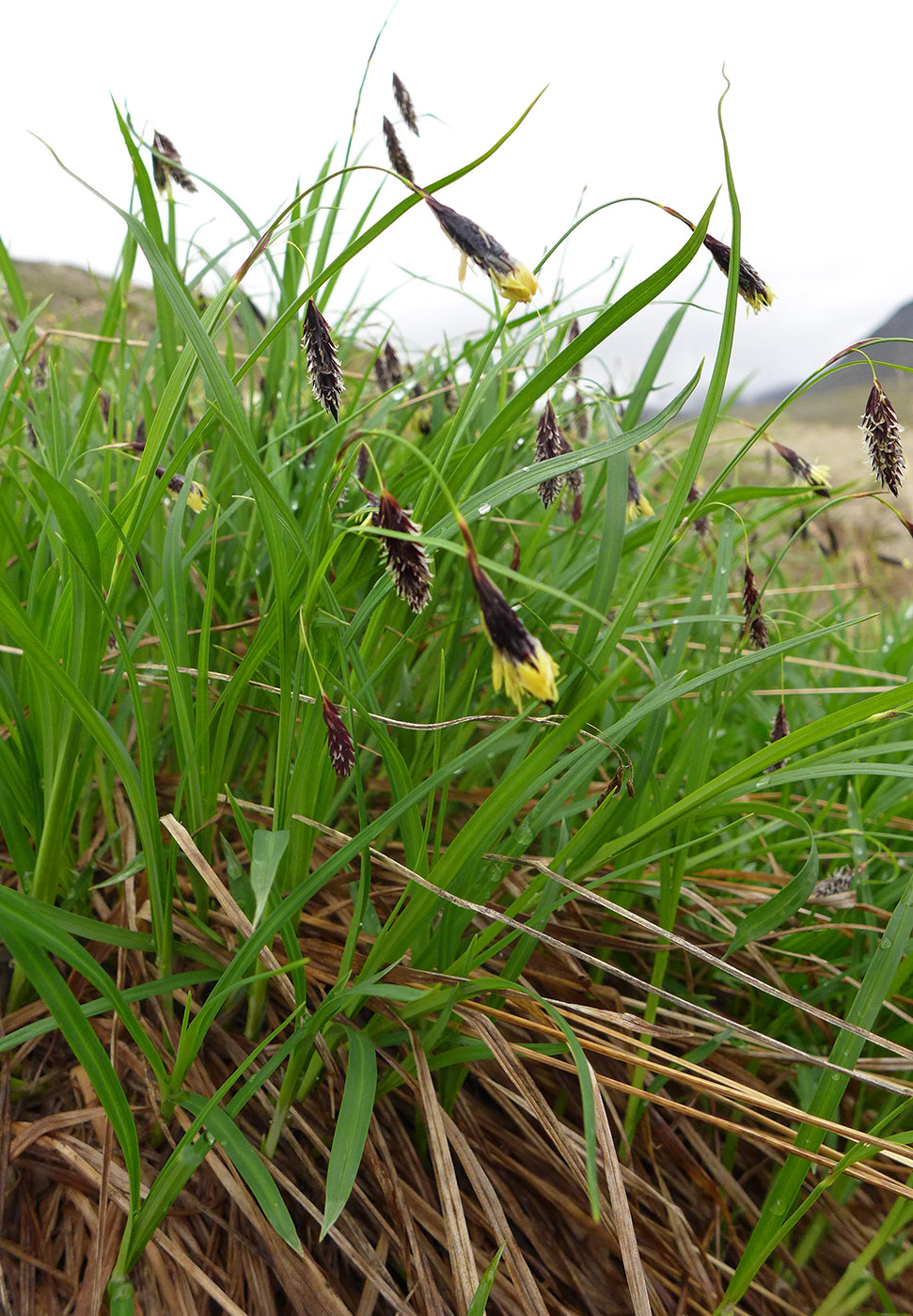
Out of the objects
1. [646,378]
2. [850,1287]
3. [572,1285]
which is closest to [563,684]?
[646,378]

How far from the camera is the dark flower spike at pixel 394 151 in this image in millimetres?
1000

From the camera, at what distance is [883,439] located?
82 centimetres

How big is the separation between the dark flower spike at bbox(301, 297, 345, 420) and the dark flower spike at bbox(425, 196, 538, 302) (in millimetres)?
150

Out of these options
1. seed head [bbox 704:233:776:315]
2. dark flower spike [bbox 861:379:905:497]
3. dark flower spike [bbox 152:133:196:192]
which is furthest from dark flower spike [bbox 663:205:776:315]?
dark flower spike [bbox 152:133:196:192]

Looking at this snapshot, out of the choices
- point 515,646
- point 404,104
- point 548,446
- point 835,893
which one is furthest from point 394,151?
point 835,893

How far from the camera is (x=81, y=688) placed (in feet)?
2.64

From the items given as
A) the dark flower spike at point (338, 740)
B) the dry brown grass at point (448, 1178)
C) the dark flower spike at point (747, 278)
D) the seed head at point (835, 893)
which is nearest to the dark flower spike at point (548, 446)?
the dark flower spike at point (747, 278)

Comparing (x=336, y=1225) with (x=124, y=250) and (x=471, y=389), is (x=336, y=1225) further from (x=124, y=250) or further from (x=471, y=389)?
(x=124, y=250)

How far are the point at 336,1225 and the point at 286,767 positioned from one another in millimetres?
473

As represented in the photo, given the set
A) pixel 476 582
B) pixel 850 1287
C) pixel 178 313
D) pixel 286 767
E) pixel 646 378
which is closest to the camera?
pixel 476 582

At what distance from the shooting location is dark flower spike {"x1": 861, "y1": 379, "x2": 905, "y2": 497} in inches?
31.5

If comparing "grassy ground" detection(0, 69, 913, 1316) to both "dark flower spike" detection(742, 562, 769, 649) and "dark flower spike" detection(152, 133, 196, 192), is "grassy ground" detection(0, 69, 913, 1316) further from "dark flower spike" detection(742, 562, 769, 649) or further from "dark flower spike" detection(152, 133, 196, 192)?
"dark flower spike" detection(152, 133, 196, 192)

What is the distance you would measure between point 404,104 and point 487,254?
0.62 m

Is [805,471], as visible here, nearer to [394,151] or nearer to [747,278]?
[747,278]
